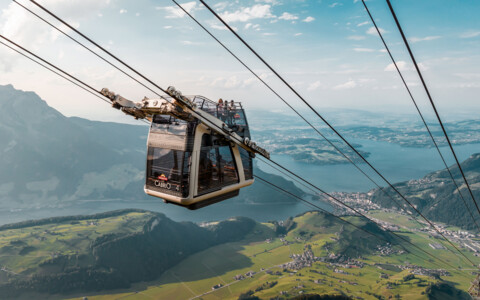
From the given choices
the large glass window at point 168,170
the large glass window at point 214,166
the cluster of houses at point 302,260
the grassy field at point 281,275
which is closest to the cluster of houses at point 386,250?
the grassy field at point 281,275

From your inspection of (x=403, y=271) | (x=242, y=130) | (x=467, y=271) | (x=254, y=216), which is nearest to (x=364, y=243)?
(x=403, y=271)

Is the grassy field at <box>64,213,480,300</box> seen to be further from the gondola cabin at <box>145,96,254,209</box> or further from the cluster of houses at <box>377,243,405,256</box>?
the gondola cabin at <box>145,96,254,209</box>

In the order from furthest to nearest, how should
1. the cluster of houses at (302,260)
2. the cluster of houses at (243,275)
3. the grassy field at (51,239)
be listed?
the grassy field at (51,239), the cluster of houses at (302,260), the cluster of houses at (243,275)

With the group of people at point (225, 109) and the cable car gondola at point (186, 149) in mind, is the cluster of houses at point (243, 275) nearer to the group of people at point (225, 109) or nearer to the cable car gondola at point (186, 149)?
the cable car gondola at point (186, 149)

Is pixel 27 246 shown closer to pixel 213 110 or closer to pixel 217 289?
pixel 217 289

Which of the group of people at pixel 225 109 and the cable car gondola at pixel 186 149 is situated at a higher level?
the group of people at pixel 225 109

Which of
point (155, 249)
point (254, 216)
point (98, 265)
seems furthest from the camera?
point (254, 216)

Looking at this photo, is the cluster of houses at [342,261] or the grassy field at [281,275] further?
the cluster of houses at [342,261]
